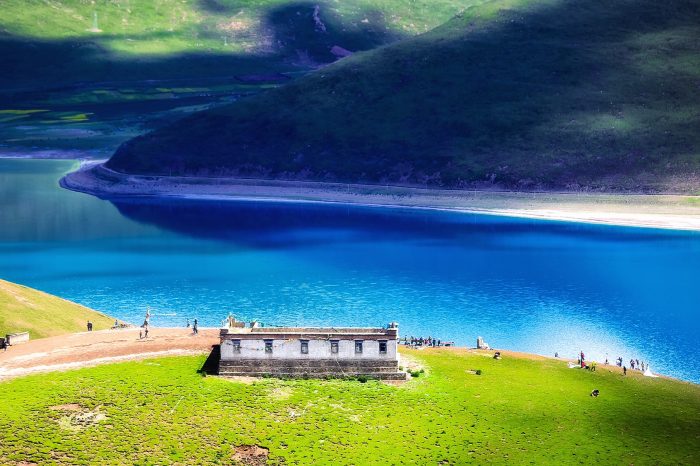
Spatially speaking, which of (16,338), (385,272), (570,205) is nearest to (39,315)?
(16,338)

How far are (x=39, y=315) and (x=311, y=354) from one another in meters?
27.2

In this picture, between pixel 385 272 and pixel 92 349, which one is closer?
pixel 92 349

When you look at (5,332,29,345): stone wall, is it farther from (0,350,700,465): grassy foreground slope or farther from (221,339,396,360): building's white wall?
(221,339,396,360): building's white wall

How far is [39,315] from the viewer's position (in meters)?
76.6

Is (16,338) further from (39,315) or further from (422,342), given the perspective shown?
(422,342)

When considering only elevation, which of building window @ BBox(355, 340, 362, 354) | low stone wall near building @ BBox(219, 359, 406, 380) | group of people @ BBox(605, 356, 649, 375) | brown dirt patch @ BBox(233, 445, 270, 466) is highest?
building window @ BBox(355, 340, 362, 354)

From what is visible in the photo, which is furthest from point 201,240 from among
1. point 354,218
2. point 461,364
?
point 461,364

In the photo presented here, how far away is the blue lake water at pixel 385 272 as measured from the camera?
3706 inches

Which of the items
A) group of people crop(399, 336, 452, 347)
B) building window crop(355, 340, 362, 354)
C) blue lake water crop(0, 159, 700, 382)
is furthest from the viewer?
blue lake water crop(0, 159, 700, 382)

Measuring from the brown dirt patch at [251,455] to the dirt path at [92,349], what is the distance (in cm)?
1609

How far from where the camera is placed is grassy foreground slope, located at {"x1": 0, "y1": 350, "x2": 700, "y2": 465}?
2071 inches

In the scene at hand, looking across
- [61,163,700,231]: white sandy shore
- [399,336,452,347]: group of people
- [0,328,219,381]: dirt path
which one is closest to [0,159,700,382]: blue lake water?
[399,336,452,347]: group of people

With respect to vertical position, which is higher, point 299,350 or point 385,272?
point 299,350

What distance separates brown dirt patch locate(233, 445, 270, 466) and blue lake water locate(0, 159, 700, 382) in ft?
119
